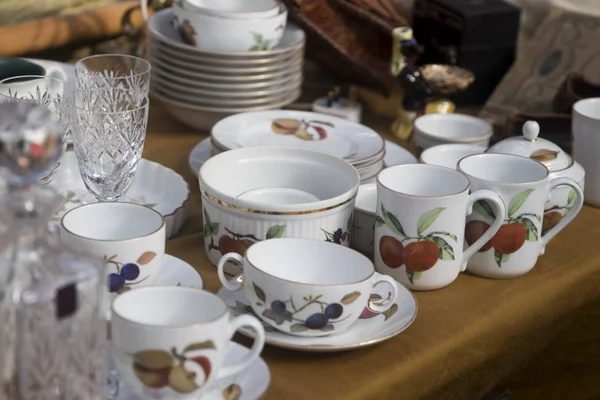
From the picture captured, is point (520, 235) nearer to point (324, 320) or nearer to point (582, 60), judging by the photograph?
point (324, 320)

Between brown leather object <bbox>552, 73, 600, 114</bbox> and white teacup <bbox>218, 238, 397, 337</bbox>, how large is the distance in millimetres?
503

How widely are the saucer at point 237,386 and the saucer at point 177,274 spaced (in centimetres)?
13

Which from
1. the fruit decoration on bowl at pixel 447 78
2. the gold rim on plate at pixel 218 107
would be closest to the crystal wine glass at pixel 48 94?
the gold rim on plate at pixel 218 107

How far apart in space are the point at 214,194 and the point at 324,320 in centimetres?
18

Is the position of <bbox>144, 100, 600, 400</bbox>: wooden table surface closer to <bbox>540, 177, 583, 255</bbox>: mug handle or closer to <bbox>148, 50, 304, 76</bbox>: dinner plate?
<bbox>540, 177, 583, 255</bbox>: mug handle

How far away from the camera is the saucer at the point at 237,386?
673 mm

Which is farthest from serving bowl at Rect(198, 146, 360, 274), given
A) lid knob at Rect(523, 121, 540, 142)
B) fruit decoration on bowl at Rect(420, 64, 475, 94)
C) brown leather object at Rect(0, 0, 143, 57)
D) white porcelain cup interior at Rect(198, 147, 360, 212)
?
brown leather object at Rect(0, 0, 143, 57)

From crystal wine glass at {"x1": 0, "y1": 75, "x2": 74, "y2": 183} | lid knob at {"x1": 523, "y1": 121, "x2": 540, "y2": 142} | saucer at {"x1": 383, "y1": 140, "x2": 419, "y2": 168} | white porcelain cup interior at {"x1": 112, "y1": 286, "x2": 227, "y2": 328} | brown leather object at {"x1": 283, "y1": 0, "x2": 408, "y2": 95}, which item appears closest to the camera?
white porcelain cup interior at {"x1": 112, "y1": 286, "x2": 227, "y2": 328}

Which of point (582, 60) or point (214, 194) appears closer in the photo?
point (214, 194)

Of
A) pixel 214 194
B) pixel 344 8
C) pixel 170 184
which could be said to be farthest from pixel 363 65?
pixel 214 194

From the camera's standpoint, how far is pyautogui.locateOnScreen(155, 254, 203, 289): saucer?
815 millimetres

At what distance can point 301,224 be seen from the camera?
0.83 meters

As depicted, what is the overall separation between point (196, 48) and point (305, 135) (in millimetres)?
171

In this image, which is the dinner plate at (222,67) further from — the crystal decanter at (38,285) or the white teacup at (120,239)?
the crystal decanter at (38,285)
